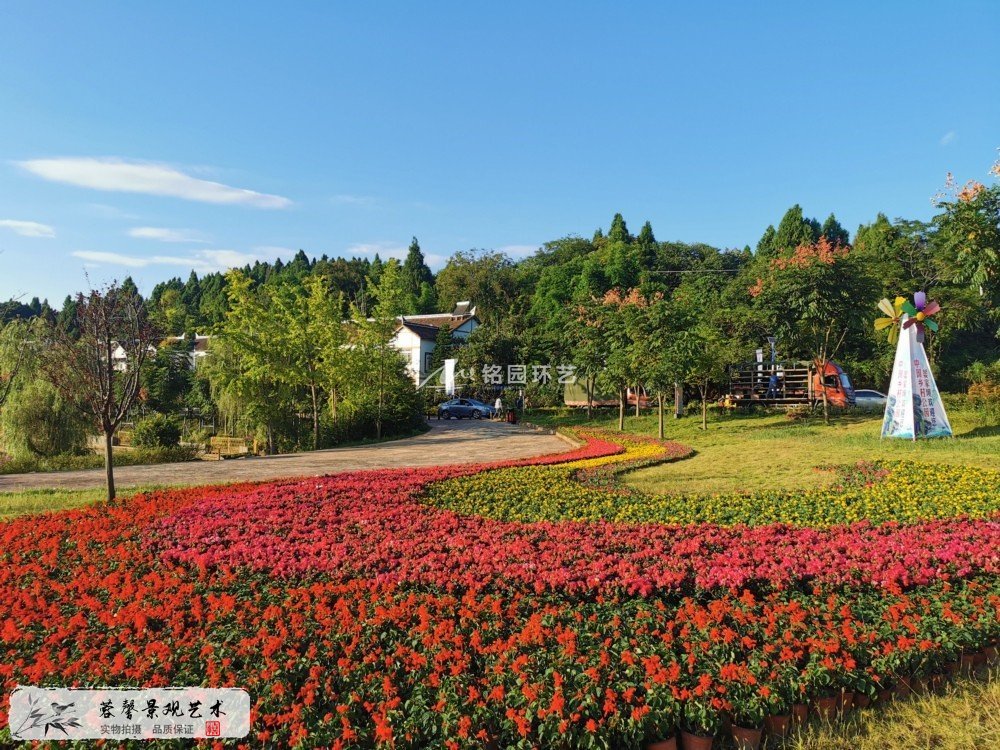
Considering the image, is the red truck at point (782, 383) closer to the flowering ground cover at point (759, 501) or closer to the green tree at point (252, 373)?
the flowering ground cover at point (759, 501)

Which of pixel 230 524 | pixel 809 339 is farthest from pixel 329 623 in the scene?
pixel 809 339

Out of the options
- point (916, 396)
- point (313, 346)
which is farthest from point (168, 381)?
point (916, 396)

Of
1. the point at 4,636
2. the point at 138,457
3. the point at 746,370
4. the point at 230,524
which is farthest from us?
the point at 746,370

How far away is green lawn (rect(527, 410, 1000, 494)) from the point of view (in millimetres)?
11031

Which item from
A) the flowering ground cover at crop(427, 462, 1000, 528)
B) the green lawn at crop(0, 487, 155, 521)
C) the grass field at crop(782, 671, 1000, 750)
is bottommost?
the grass field at crop(782, 671, 1000, 750)

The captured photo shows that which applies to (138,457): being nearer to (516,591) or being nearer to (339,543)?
(339,543)

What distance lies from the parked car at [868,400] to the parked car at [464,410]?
1701 centimetres

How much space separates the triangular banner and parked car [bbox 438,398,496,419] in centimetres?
1987

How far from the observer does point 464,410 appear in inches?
1312

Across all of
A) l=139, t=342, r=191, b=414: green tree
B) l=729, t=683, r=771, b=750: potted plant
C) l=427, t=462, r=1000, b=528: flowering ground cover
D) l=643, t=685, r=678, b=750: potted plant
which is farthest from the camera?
l=139, t=342, r=191, b=414: green tree

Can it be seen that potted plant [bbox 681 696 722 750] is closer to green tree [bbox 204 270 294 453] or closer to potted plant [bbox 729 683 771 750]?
potted plant [bbox 729 683 771 750]

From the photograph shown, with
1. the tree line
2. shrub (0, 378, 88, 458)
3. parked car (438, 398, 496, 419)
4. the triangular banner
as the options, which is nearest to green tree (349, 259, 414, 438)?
the tree line

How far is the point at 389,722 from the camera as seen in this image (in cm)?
320

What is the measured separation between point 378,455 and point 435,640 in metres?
13.0
